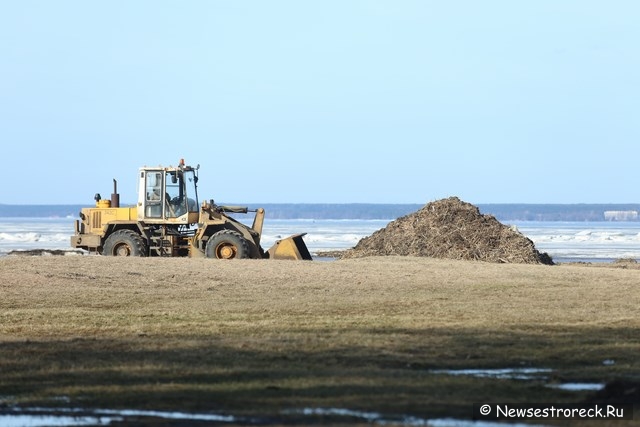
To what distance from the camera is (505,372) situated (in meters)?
13.3

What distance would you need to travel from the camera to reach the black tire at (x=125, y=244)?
34.0m

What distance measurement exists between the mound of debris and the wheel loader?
5.21 m

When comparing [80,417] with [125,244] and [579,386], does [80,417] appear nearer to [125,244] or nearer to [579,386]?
[579,386]

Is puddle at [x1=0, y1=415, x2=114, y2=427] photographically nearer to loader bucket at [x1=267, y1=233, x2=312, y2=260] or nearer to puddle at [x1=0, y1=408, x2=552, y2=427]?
puddle at [x1=0, y1=408, x2=552, y2=427]

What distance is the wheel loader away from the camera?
33.3 meters

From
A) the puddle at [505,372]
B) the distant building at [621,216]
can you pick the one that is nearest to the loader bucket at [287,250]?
the puddle at [505,372]

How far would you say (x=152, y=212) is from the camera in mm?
34469

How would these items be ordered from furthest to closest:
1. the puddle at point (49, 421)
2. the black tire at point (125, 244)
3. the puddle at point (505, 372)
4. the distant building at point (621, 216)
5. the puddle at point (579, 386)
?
1. the distant building at point (621, 216)
2. the black tire at point (125, 244)
3. the puddle at point (505, 372)
4. the puddle at point (579, 386)
5. the puddle at point (49, 421)

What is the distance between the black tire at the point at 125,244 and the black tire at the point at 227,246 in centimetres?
220

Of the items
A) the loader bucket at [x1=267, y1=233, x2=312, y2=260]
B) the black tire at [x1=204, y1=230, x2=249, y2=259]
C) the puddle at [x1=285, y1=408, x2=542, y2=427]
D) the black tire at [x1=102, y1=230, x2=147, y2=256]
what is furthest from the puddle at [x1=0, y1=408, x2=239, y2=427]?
the black tire at [x1=102, y1=230, x2=147, y2=256]

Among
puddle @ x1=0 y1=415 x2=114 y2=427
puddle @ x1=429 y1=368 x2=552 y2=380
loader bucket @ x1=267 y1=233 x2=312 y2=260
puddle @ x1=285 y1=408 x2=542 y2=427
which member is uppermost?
loader bucket @ x1=267 y1=233 x2=312 y2=260

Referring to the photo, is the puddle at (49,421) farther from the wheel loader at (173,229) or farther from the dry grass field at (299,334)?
the wheel loader at (173,229)

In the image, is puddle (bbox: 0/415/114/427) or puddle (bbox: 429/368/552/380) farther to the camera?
puddle (bbox: 429/368/552/380)

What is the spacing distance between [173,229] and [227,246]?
2.60 metres
